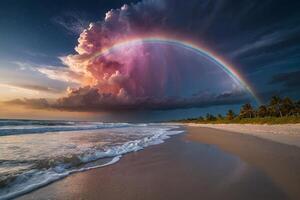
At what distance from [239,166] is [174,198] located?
4338 millimetres

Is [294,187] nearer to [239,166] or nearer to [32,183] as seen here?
[239,166]

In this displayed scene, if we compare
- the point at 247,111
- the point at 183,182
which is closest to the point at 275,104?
the point at 247,111

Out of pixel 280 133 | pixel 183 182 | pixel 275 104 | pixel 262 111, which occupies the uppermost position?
pixel 275 104

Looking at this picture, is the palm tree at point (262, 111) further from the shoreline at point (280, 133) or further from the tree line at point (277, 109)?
the shoreline at point (280, 133)

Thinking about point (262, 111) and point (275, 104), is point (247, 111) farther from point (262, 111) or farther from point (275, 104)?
point (275, 104)

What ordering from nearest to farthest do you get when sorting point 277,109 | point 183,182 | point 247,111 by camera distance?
point 183,182 → point 277,109 → point 247,111

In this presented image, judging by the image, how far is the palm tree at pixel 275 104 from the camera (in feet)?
245

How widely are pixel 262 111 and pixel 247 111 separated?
10018 mm

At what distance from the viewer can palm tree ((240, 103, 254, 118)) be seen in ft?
295

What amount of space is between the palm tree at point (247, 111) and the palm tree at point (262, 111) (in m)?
4.97

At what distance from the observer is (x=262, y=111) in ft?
268

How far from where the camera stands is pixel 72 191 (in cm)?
533

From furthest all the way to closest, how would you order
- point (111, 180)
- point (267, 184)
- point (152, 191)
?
point (111, 180)
point (267, 184)
point (152, 191)

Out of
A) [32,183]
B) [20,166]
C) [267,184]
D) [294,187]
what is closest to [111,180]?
[32,183]
